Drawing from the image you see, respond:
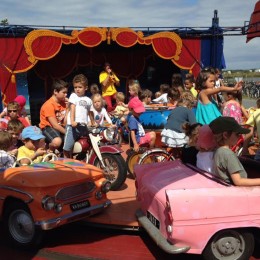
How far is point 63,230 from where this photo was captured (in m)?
4.14

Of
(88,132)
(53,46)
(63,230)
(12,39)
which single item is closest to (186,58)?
(53,46)

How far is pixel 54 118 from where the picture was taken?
5355 millimetres

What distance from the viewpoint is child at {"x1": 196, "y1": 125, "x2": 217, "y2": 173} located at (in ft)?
11.4

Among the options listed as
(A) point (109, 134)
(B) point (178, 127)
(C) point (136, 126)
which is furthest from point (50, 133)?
(B) point (178, 127)

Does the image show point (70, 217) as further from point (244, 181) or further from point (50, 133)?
point (50, 133)

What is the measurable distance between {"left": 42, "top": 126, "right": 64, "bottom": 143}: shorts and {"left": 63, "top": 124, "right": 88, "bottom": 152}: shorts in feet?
1.01

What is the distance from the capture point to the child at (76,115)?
5047mm

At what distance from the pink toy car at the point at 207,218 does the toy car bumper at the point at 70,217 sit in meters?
0.82

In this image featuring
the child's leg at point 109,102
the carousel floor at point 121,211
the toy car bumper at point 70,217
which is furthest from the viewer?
the child's leg at point 109,102

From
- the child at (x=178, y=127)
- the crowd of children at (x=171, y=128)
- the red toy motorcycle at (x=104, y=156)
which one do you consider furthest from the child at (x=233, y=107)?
the red toy motorcycle at (x=104, y=156)

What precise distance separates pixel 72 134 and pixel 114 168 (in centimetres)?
73

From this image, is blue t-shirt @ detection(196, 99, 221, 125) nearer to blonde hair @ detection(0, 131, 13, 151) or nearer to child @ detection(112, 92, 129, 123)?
blonde hair @ detection(0, 131, 13, 151)

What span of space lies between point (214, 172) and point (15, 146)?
279cm

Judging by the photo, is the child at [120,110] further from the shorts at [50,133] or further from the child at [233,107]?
the shorts at [50,133]
